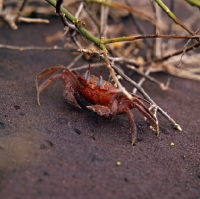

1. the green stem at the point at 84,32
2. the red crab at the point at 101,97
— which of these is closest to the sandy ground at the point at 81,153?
the red crab at the point at 101,97

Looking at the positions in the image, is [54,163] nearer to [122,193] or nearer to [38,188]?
[38,188]

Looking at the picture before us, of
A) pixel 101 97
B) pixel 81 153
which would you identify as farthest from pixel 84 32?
pixel 81 153

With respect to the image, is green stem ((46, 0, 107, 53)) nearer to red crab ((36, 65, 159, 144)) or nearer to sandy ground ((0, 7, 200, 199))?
red crab ((36, 65, 159, 144))

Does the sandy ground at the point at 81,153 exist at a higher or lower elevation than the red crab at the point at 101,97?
lower

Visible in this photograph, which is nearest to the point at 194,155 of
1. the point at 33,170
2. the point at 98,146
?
the point at 98,146

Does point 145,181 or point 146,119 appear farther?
point 146,119

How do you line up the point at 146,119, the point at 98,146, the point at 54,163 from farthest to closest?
1. the point at 146,119
2. the point at 98,146
3. the point at 54,163

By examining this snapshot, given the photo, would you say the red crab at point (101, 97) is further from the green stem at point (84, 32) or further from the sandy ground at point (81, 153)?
the green stem at point (84, 32)
